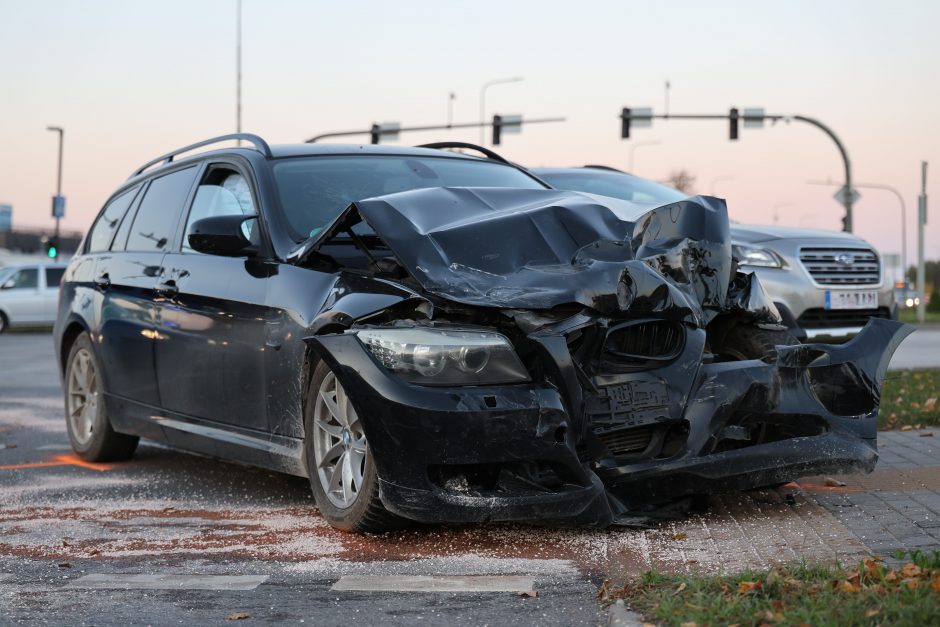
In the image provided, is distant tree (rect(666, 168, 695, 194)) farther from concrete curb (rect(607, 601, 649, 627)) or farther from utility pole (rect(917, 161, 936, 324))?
concrete curb (rect(607, 601, 649, 627))

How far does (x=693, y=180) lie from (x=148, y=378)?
251 feet

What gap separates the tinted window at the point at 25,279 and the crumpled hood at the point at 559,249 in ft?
89.7

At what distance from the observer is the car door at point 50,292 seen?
101 feet

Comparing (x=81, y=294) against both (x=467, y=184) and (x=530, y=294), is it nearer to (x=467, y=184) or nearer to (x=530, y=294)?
(x=467, y=184)

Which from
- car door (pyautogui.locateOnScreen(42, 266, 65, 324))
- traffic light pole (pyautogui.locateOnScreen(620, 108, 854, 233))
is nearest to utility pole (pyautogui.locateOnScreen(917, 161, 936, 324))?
traffic light pole (pyautogui.locateOnScreen(620, 108, 854, 233))

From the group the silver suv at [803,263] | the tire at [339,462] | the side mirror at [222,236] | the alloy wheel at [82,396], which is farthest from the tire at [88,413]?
the silver suv at [803,263]

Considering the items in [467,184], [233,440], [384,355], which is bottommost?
[233,440]

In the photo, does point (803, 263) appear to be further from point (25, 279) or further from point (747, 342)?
point (25, 279)

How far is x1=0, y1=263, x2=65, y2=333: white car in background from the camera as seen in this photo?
30609mm

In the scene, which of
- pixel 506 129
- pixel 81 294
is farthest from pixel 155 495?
pixel 506 129

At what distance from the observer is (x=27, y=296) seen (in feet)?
101

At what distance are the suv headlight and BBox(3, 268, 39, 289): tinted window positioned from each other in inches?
1112

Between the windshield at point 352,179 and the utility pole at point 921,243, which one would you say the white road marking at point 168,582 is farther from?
the utility pole at point 921,243

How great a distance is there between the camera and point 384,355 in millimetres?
4570
